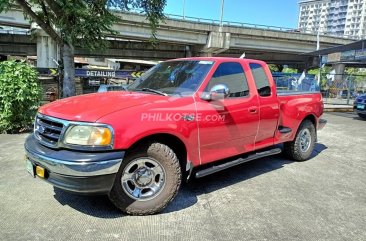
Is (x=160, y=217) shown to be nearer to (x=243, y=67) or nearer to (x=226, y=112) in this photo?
(x=226, y=112)

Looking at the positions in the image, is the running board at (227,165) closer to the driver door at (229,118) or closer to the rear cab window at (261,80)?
the driver door at (229,118)

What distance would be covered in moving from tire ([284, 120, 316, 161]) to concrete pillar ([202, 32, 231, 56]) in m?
30.7

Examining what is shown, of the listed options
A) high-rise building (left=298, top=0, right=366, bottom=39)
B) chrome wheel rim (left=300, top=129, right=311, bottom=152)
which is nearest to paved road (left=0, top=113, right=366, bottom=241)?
chrome wheel rim (left=300, top=129, right=311, bottom=152)

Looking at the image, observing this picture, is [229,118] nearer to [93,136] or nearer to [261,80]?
[261,80]

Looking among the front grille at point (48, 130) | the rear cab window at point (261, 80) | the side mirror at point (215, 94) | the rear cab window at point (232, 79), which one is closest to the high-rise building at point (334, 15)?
the rear cab window at point (261, 80)

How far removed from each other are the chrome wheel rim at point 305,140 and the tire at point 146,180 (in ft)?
10.7

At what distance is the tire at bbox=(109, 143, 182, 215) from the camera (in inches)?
138

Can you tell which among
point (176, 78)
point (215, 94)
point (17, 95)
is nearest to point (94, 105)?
point (176, 78)

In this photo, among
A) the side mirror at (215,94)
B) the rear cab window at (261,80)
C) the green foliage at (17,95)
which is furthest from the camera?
the green foliage at (17,95)

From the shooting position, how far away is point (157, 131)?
359 cm

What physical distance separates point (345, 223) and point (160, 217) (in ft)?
6.74

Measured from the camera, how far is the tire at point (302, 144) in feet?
19.9

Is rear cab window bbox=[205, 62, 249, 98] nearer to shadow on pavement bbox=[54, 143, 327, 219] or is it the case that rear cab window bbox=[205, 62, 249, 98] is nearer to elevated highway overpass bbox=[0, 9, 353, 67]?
shadow on pavement bbox=[54, 143, 327, 219]

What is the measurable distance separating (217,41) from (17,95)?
101 ft
